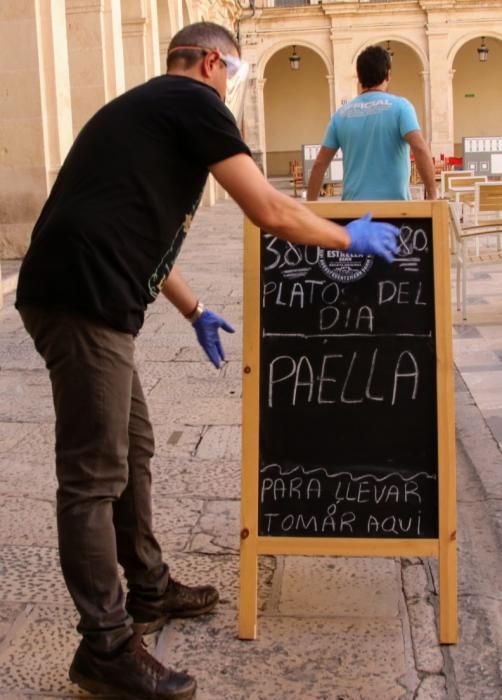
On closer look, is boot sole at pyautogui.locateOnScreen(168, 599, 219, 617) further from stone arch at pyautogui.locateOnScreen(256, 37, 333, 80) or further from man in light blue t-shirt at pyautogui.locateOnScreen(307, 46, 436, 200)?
stone arch at pyautogui.locateOnScreen(256, 37, 333, 80)

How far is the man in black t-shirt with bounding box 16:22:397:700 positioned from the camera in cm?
245

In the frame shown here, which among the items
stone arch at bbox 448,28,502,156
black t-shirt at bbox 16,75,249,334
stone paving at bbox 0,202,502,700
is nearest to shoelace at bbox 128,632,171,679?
stone paving at bbox 0,202,502,700

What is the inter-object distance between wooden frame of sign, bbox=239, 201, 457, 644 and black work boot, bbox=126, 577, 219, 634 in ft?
0.58

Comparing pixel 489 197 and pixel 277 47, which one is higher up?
pixel 277 47

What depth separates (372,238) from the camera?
107 inches

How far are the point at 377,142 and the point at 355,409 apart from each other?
7.97 feet

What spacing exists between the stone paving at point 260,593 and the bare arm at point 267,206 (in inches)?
43.8

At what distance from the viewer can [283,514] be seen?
302 cm

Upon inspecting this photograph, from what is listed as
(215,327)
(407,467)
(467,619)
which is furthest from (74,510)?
(467,619)

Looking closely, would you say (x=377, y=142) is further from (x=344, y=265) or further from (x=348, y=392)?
A: (x=348, y=392)

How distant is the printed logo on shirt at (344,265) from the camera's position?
2955 mm

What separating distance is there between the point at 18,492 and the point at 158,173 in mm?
2064

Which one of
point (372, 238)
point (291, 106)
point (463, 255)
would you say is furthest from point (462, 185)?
point (291, 106)

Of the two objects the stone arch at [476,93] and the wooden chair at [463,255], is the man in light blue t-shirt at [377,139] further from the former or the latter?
the stone arch at [476,93]
